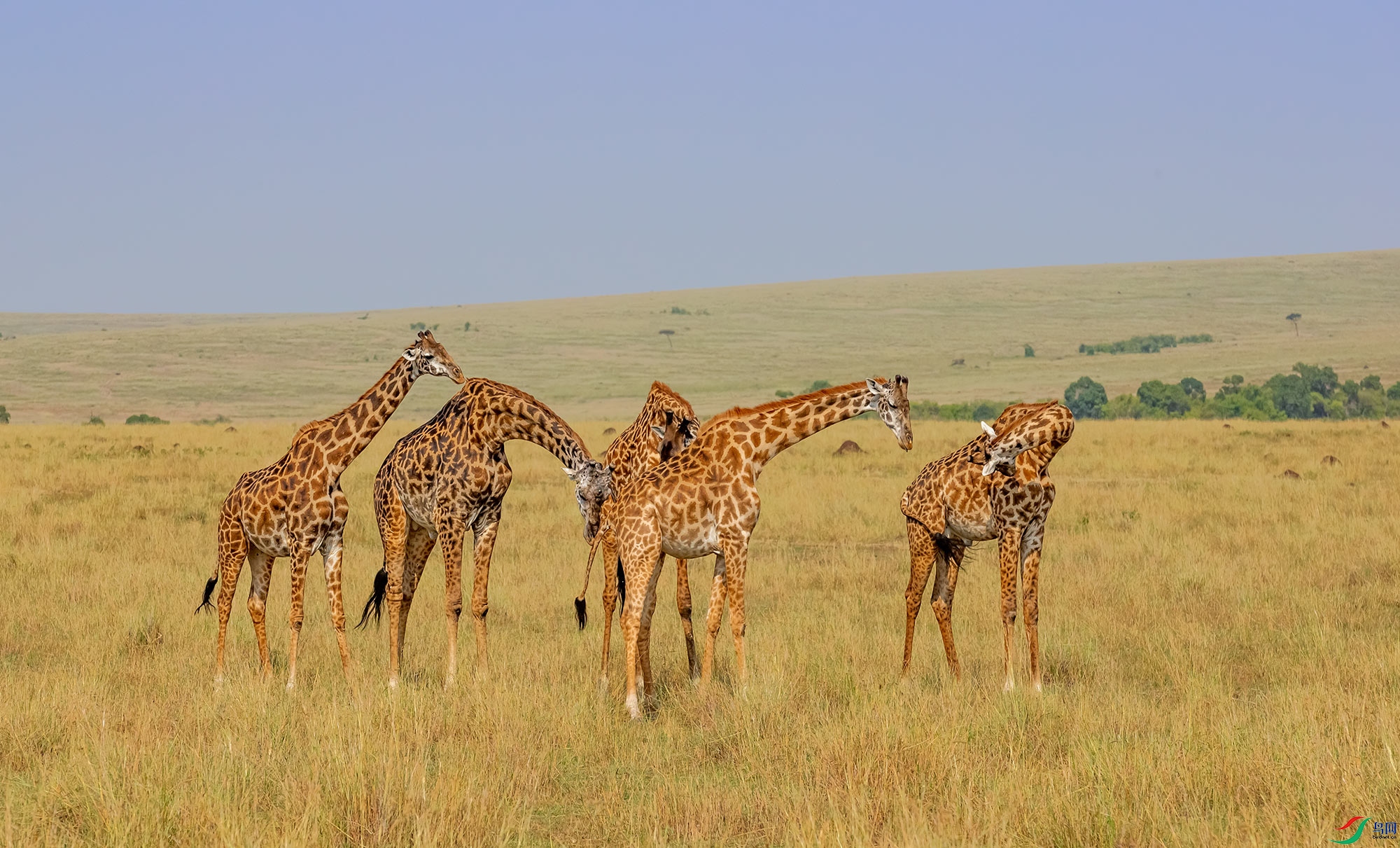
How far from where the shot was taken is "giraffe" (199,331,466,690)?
28.9 ft

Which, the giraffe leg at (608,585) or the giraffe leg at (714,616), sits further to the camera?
the giraffe leg at (608,585)

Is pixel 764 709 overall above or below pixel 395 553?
below

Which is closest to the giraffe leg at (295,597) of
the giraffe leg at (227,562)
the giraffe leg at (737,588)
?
the giraffe leg at (227,562)

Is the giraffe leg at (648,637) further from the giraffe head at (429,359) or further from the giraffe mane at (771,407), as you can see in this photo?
the giraffe head at (429,359)

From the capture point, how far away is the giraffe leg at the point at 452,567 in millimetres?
9031

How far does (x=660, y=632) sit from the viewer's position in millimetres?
11312

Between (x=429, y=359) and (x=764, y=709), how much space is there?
352cm

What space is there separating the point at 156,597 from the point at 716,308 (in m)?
118

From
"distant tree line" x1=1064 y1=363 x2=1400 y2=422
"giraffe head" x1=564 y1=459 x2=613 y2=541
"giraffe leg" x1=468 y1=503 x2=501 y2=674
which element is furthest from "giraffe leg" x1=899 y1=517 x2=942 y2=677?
"distant tree line" x1=1064 y1=363 x2=1400 y2=422

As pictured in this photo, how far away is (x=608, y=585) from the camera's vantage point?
9250 millimetres

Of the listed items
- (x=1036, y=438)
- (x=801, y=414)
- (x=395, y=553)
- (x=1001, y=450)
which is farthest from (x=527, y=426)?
(x=1036, y=438)

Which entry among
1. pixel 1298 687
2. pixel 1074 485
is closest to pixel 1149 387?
pixel 1074 485

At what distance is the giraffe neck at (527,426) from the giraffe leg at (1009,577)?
10.0ft

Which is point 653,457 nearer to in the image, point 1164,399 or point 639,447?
point 639,447
